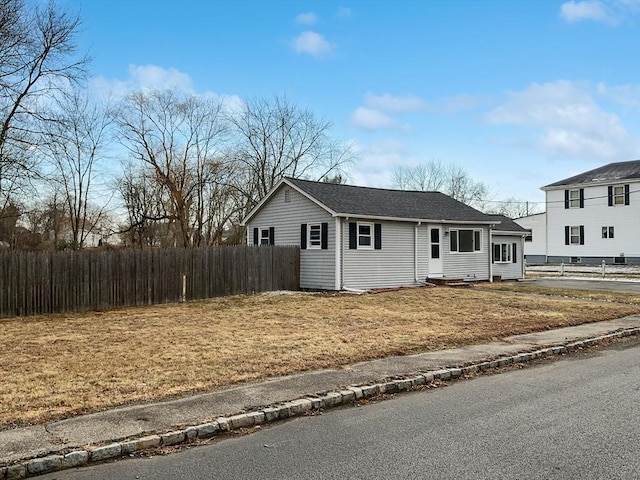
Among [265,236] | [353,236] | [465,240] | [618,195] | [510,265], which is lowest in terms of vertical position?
[510,265]

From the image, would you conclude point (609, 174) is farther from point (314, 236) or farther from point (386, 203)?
point (314, 236)

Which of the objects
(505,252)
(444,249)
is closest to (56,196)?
(444,249)

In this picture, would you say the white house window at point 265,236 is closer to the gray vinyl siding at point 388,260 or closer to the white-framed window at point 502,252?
the gray vinyl siding at point 388,260

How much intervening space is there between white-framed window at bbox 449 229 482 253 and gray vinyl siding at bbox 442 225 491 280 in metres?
0.14

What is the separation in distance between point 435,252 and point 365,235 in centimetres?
446

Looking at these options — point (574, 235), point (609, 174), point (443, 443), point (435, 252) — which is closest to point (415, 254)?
point (435, 252)

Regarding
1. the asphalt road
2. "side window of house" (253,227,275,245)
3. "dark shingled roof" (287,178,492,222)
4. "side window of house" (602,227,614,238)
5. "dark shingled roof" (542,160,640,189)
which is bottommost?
the asphalt road

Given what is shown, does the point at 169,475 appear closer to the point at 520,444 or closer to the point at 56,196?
the point at 520,444

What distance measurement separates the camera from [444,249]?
80.3 feet

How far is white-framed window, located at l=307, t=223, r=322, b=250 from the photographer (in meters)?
21.3

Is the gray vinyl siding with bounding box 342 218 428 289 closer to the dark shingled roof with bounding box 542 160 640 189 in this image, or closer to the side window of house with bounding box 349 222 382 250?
the side window of house with bounding box 349 222 382 250

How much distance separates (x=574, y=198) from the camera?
138 ft

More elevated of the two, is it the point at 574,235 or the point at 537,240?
the point at 574,235

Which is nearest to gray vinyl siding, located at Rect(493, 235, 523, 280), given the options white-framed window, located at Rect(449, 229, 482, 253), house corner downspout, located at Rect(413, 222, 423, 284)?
white-framed window, located at Rect(449, 229, 482, 253)
